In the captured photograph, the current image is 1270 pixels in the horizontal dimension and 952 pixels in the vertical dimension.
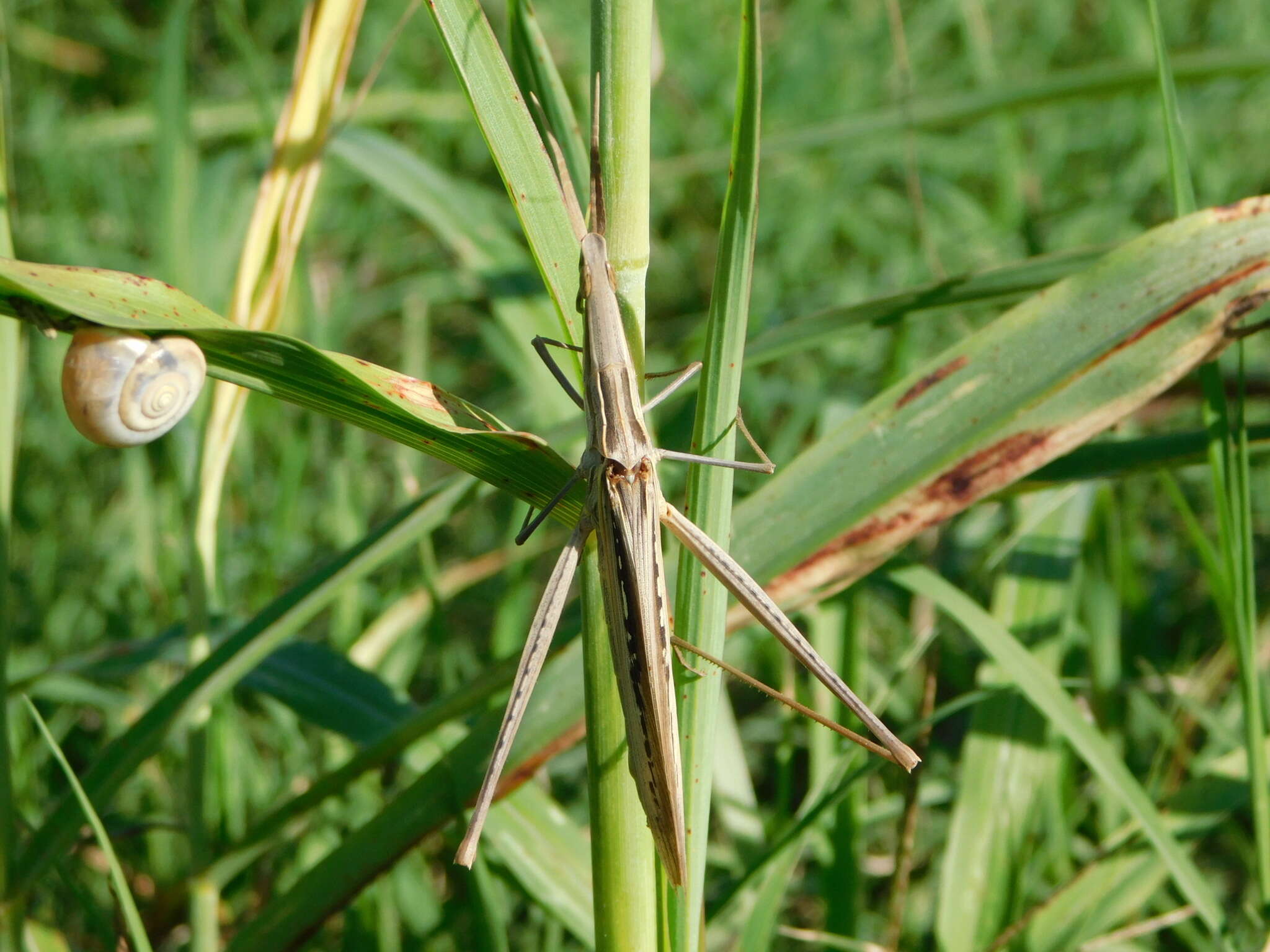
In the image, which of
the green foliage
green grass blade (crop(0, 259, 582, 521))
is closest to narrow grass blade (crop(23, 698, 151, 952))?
the green foliage

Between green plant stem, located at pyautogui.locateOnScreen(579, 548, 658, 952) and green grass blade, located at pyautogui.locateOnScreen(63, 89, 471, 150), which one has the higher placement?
green grass blade, located at pyautogui.locateOnScreen(63, 89, 471, 150)

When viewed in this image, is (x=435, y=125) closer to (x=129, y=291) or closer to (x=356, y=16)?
(x=356, y=16)

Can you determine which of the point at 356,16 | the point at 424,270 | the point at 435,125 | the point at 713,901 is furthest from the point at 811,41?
the point at 713,901

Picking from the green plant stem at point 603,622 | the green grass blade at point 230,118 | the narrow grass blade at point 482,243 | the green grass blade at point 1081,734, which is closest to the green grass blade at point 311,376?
the green plant stem at point 603,622

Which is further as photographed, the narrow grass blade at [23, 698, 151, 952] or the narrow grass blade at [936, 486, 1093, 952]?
the narrow grass blade at [936, 486, 1093, 952]

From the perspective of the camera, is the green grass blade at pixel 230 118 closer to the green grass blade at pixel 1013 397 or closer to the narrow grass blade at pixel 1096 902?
the green grass blade at pixel 1013 397

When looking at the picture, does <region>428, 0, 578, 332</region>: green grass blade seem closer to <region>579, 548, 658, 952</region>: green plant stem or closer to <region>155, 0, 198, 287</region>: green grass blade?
<region>579, 548, 658, 952</region>: green plant stem
